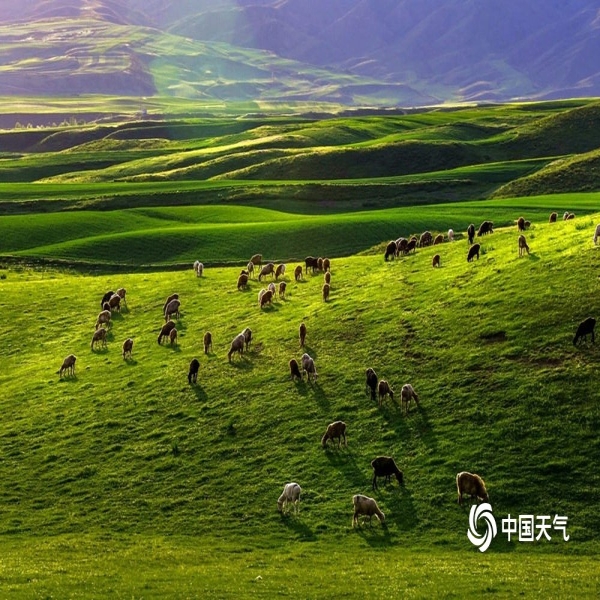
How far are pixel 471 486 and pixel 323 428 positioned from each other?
7.46m

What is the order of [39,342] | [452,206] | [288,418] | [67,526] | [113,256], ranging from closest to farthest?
[67,526] < [288,418] < [39,342] < [113,256] < [452,206]

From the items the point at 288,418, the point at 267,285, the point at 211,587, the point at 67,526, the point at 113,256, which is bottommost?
the point at 211,587

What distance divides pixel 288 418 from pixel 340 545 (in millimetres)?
8853

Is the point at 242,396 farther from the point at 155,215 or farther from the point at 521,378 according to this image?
the point at 155,215

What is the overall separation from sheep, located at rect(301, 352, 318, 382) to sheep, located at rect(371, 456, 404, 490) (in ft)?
28.3

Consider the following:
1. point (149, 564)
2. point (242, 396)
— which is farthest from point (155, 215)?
point (149, 564)

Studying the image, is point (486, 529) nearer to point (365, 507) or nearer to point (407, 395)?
point (365, 507)

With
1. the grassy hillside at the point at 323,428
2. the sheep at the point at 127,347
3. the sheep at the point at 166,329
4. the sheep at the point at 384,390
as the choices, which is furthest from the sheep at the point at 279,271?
the sheep at the point at 384,390

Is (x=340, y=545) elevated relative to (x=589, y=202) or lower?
lower

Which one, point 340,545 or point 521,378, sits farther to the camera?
point 521,378

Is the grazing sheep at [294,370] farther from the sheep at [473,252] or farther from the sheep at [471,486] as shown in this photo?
the sheep at [473,252]

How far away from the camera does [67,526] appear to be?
26.0 meters

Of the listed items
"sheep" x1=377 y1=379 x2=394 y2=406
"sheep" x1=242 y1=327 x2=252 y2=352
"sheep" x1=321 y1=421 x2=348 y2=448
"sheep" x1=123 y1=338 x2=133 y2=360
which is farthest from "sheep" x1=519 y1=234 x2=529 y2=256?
"sheep" x1=123 y1=338 x2=133 y2=360

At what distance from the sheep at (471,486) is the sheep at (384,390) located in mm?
6903
